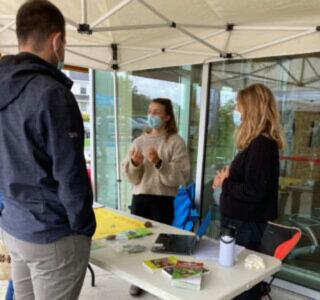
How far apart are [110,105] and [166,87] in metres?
1.00

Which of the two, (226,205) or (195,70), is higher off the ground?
(195,70)

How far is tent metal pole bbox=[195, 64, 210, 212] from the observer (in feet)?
10.1

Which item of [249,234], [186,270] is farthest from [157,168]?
[186,270]

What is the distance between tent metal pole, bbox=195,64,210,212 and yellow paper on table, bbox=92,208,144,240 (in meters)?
1.25

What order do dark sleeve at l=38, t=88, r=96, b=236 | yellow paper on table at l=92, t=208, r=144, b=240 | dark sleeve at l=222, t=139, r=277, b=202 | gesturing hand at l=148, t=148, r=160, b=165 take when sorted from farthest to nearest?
1. gesturing hand at l=148, t=148, r=160, b=165
2. yellow paper on table at l=92, t=208, r=144, b=240
3. dark sleeve at l=222, t=139, r=277, b=202
4. dark sleeve at l=38, t=88, r=96, b=236

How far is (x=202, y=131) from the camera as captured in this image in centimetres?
314

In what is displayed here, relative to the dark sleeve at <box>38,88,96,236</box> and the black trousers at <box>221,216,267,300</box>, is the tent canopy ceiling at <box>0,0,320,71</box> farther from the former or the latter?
the black trousers at <box>221,216,267,300</box>

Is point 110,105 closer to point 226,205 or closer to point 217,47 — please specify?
point 217,47

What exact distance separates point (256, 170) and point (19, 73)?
1073 millimetres

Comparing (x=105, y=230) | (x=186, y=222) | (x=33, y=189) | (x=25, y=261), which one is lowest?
(x=186, y=222)

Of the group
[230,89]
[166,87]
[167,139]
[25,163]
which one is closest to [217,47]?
[230,89]

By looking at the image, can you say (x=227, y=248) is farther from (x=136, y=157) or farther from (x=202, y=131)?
(x=202, y=131)

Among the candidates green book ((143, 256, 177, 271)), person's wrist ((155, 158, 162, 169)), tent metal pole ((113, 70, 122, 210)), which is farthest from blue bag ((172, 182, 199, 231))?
green book ((143, 256, 177, 271))

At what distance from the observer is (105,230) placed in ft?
5.96
